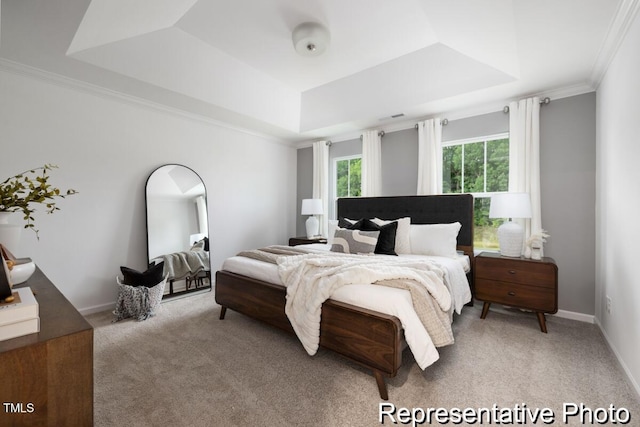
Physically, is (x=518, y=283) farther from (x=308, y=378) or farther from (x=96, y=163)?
(x=96, y=163)

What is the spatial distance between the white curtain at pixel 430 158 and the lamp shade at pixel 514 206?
37.7 inches

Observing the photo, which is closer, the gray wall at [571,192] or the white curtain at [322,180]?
the gray wall at [571,192]

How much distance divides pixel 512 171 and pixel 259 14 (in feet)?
10.3

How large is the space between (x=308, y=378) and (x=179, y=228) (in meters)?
2.75

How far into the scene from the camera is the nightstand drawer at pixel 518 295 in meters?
2.68

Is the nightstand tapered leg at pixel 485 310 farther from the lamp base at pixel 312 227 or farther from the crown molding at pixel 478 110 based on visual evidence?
the lamp base at pixel 312 227

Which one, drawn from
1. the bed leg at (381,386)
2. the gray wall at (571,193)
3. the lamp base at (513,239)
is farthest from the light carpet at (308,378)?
the lamp base at (513,239)

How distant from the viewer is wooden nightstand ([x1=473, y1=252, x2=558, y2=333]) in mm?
2674

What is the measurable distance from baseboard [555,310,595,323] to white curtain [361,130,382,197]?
2583 mm

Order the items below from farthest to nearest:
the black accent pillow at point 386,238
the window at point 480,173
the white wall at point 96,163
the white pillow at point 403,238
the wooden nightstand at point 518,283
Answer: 1. the window at point 480,173
2. the white pillow at point 403,238
3. the black accent pillow at point 386,238
4. the white wall at point 96,163
5. the wooden nightstand at point 518,283

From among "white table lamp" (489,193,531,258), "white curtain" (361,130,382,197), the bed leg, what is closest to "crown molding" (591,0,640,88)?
"white table lamp" (489,193,531,258)

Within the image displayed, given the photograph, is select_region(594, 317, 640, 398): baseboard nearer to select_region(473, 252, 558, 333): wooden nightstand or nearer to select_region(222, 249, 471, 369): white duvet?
select_region(473, 252, 558, 333): wooden nightstand

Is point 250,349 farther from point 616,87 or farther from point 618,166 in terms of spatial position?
point 616,87

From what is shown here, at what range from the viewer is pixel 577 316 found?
9.95 feet
